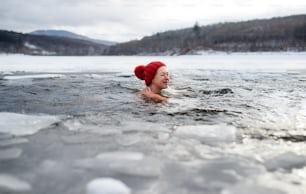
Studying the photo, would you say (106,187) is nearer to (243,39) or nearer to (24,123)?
(24,123)

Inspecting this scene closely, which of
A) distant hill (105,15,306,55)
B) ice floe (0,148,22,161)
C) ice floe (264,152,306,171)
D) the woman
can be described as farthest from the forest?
ice floe (0,148,22,161)

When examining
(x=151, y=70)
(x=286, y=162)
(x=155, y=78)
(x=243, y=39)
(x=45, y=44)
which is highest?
(x=45, y=44)

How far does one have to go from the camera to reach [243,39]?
69.0 m

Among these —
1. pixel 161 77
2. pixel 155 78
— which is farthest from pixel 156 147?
pixel 155 78

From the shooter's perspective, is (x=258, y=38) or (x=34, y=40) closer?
(x=258, y=38)

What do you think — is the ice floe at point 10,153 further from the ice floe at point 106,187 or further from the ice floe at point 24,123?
the ice floe at point 106,187

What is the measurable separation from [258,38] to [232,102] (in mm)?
65460

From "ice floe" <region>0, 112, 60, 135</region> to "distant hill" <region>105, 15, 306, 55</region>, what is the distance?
48.9 metres

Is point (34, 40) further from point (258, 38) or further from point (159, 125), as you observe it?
point (159, 125)

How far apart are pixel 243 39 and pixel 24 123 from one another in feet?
231

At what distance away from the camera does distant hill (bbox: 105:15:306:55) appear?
192 feet

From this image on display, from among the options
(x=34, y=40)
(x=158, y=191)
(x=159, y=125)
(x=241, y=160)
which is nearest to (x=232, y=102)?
(x=159, y=125)

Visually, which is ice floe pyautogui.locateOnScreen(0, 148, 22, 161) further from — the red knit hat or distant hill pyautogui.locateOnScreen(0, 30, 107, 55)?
distant hill pyautogui.locateOnScreen(0, 30, 107, 55)

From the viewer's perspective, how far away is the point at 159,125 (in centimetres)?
340
